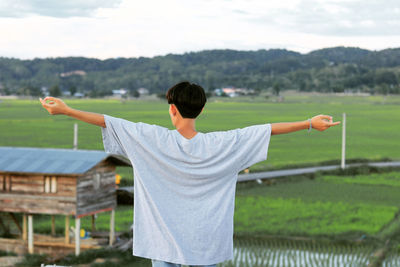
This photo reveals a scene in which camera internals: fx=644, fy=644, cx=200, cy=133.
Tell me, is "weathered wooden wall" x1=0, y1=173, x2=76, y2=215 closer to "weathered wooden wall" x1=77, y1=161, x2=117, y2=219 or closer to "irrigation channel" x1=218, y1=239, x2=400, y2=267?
"weathered wooden wall" x1=77, y1=161, x2=117, y2=219

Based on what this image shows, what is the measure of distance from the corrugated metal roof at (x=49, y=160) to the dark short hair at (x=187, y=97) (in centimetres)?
930

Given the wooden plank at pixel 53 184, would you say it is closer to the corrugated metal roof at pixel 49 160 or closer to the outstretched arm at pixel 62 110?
the corrugated metal roof at pixel 49 160

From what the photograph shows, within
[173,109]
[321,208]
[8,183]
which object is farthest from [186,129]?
[321,208]

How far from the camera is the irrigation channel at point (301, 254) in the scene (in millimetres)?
10805

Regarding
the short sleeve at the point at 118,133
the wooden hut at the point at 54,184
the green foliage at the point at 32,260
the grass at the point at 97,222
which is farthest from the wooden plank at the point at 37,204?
the short sleeve at the point at 118,133

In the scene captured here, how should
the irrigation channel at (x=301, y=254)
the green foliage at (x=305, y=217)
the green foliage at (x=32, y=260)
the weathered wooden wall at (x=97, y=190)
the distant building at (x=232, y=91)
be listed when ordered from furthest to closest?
the distant building at (x=232, y=91), the green foliage at (x=305, y=217), the weathered wooden wall at (x=97, y=190), the green foliage at (x=32, y=260), the irrigation channel at (x=301, y=254)

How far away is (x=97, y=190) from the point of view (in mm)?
12477

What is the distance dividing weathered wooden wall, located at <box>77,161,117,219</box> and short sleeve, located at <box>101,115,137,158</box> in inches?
366

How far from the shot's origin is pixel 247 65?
115 meters

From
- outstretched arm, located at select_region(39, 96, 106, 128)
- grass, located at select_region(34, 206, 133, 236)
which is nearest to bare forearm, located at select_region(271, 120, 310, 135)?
outstretched arm, located at select_region(39, 96, 106, 128)

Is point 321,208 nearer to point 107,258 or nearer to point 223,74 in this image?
point 107,258

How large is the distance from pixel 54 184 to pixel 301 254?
474cm

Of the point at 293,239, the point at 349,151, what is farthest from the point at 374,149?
the point at 293,239

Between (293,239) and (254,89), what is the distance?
97.7 m
